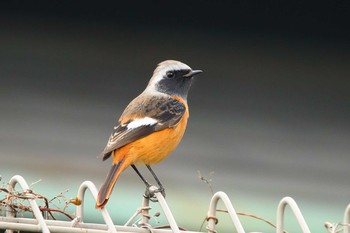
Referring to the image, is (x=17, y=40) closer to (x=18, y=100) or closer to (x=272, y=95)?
(x=18, y=100)

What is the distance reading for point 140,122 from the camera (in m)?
4.17

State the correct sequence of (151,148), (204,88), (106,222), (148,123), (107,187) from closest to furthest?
(106,222)
(107,187)
(151,148)
(148,123)
(204,88)

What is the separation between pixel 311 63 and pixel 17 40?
184 centimetres

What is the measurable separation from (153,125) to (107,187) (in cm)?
98

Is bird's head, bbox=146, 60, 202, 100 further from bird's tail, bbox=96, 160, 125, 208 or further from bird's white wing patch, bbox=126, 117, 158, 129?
bird's tail, bbox=96, 160, 125, 208

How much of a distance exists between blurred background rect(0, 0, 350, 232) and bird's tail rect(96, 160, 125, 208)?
94.2 inches

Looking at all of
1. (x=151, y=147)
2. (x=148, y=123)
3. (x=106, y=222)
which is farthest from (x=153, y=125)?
(x=106, y=222)

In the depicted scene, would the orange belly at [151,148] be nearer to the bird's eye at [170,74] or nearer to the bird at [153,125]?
the bird at [153,125]

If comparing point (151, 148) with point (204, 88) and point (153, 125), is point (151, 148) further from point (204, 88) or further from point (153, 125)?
point (204, 88)

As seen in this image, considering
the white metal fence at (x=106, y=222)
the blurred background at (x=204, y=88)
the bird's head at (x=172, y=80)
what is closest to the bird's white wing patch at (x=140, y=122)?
the bird's head at (x=172, y=80)

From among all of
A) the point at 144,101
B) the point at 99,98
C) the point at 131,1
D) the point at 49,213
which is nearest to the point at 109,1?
the point at 131,1

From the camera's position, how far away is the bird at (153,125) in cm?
392

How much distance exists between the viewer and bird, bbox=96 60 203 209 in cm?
392

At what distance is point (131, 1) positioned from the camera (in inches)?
252
